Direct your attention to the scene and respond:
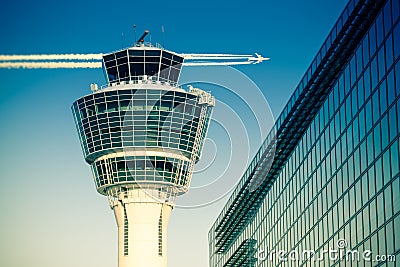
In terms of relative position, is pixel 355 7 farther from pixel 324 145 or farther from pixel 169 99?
pixel 169 99

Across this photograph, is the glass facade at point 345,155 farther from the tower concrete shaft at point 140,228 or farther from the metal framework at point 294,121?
the tower concrete shaft at point 140,228

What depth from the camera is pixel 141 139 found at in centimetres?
14975

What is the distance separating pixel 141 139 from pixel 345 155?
8795 cm

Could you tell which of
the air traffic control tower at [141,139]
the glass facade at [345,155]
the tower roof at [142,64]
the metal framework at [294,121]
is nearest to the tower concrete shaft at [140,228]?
the air traffic control tower at [141,139]

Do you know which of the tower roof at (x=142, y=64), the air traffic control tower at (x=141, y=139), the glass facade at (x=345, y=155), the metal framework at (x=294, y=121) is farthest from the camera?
the tower roof at (x=142, y=64)

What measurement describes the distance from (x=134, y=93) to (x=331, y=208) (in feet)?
282

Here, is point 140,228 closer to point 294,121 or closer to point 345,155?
point 294,121

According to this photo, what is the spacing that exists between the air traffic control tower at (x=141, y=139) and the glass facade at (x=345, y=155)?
5478 cm

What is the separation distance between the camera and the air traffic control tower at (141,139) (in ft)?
491

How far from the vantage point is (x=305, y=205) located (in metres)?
77.7

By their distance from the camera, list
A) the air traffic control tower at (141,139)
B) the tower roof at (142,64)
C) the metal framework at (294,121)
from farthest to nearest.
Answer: the tower roof at (142,64)
the air traffic control tower at (141,139)
the metal framework at (294,121)

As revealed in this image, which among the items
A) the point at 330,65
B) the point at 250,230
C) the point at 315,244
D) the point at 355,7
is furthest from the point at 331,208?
the point at 250,230

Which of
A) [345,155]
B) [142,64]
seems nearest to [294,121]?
[345,155]

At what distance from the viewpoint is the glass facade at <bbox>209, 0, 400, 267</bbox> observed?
52969 millimetres
